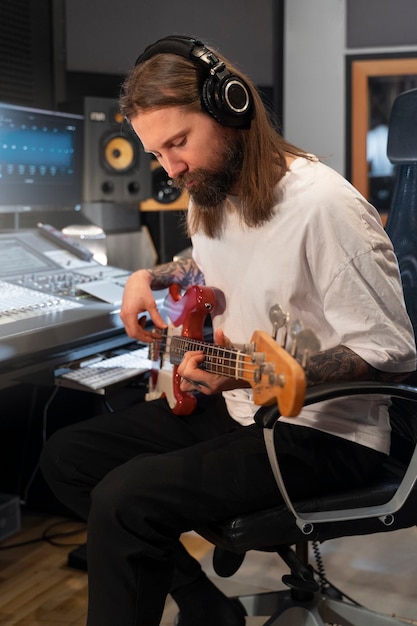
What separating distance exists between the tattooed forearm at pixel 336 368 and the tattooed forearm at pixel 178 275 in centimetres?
57

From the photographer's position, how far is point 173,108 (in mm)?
1635

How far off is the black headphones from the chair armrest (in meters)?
0.54

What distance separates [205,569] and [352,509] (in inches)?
40.2

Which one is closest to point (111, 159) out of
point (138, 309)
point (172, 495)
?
point (138, 309)

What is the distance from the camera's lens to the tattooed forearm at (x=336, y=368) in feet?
5.08

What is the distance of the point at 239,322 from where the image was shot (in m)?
1.77

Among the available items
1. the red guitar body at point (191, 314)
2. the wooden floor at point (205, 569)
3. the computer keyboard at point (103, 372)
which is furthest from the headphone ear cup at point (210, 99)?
the wooden floor at point (205, 569)

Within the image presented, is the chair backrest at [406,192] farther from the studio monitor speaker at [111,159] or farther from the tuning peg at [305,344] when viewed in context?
the studio monitor speaker at [111,159]

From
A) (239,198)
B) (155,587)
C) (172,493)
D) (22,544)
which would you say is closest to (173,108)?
(239,198)

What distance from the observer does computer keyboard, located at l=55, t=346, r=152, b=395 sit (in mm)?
2115

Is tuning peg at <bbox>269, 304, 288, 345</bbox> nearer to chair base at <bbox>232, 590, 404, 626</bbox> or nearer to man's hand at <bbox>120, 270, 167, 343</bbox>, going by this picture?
man's hand at <bbox>120, 270, 167, 343</bbox>

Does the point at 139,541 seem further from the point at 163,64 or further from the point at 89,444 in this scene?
the point at 163,64

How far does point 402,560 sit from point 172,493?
4.14ft

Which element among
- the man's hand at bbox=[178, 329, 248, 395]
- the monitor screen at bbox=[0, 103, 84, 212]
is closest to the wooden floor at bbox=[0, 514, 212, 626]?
the man's hand at bbox=[178, 329, 248, 395]
